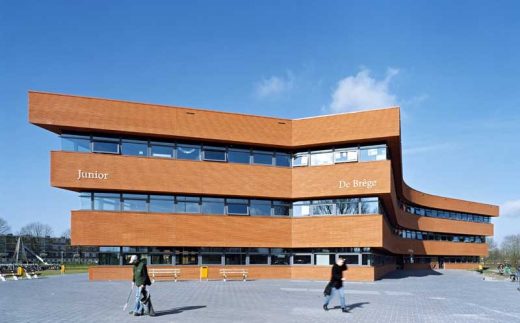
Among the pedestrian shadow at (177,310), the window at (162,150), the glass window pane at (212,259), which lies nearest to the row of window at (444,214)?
the glass window pane at (212,259)

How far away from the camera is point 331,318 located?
12664 mm

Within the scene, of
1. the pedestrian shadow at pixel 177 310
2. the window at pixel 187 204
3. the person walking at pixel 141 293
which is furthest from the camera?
the window at pixel 187 204

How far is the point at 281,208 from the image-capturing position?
30.4 metres

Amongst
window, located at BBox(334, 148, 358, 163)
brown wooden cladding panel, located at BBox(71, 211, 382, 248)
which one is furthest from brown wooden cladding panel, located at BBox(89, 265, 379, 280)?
window, located at BBox(334, 148, 358, 163)

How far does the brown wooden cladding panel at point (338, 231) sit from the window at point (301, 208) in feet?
1.67

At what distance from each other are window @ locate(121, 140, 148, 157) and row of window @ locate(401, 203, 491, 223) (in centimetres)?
3230

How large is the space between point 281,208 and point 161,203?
26.2 feet

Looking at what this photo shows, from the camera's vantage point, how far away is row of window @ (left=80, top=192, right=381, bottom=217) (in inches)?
1064

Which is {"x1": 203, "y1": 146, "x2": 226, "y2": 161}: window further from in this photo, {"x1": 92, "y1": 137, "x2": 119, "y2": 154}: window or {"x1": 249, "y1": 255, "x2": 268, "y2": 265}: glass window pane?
{"x1": 249, "y1": 255, "x2": 268, "y2": 265}: glass window pane

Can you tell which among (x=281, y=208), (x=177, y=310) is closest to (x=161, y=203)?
(x=281, y=208)

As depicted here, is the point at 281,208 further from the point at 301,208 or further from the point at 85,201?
the point at 85,201

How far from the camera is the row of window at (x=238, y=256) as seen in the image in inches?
1061

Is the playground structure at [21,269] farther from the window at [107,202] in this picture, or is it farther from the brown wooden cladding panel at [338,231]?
the brown wooden cladding panel at [338,231]

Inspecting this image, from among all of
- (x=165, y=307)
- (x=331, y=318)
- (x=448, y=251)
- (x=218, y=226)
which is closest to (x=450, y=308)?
(x=331, y=318)
